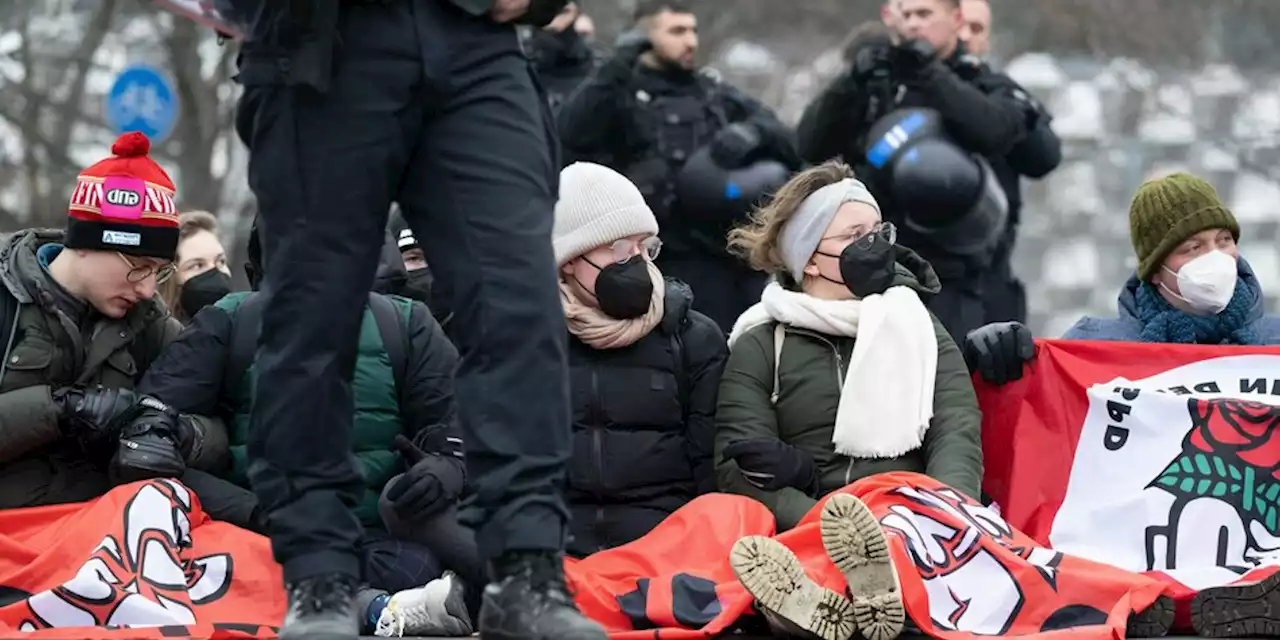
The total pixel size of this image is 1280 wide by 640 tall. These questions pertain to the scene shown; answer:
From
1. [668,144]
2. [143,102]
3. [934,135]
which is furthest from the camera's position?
[143,102]

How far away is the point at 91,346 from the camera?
731 centimetres

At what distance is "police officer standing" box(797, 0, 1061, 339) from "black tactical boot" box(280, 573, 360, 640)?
4.86 metres

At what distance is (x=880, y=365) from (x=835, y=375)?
16 centimetres

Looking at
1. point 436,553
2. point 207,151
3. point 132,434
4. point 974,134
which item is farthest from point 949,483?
point 207,151

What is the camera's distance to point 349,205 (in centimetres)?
545

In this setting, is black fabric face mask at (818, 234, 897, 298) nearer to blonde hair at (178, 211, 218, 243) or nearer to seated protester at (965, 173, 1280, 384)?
A: seated protester at (965, 173, 1280, 384)

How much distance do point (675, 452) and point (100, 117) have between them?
12825mm

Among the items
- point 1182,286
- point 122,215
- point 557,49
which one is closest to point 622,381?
point 122,215

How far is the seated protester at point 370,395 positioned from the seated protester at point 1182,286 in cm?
168

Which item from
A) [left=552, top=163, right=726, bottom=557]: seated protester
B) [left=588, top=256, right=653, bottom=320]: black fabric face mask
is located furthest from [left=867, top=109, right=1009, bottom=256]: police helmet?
[left=588, top=256, right=653, bottom=320]: black fabric face mask

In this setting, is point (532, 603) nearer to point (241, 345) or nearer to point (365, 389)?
point (365, 389)

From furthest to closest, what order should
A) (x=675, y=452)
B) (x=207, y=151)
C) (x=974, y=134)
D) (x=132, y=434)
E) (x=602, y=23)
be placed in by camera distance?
(x=602, y=23), (x=207, y=151), (x=974, y=134), (x=675, y=452), (x=132, y=434)

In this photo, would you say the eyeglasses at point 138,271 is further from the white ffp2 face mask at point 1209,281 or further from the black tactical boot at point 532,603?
the white ffp2 face mask at point 1209,281

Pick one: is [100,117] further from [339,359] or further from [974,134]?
[339,359]
